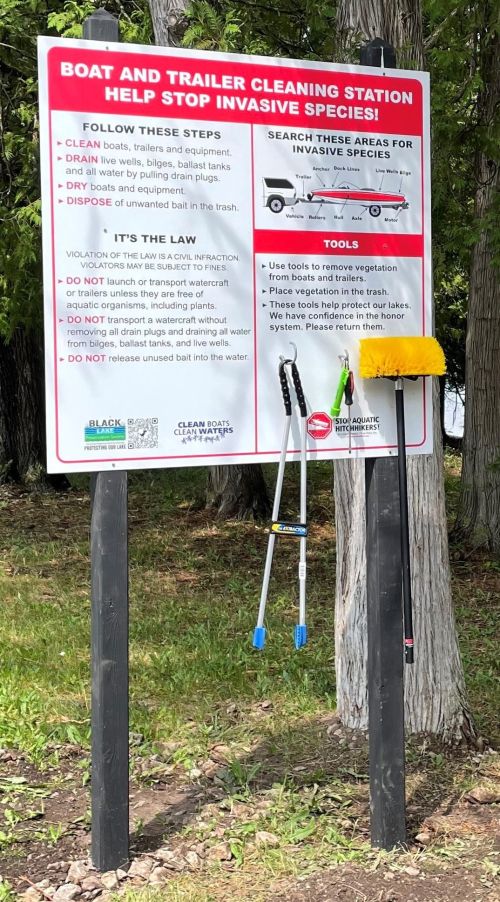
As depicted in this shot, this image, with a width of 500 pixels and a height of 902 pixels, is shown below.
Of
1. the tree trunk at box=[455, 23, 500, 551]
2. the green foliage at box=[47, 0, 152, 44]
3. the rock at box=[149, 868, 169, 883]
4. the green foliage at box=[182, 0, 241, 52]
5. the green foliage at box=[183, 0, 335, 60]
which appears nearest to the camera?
the rock at box=[149, 868, 169, 883]

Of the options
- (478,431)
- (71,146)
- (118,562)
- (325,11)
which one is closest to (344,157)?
(71,146)

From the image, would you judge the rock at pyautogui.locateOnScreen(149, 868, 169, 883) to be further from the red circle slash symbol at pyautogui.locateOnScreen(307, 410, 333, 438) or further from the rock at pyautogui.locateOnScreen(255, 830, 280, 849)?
the red circle slash symbol at pyautogui.locateOnScreen(307, 410, 333, 438)

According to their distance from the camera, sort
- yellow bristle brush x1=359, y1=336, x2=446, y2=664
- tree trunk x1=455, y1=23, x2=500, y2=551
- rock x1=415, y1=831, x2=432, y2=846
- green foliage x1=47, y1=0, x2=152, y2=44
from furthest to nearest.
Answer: tree trunk x1=455, y1=23, x2=500, y2=551 → green foliage x1=47, y1=0, x2=152, y2=44 → rock x1=415, y1=831, x2=432, y2=846 → yellow bristle brush x1=359, y1=336, x2=446, y2=664

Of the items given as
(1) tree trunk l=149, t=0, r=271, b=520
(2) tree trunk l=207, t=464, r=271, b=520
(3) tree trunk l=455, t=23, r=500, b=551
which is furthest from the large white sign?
(2) tree trunk l=207, t=464, r=271, b=520

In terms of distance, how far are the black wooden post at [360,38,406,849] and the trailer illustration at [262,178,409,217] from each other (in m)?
0.47

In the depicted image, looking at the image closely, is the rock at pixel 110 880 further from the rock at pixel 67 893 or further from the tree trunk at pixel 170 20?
the tree trunk at pixel 170 20

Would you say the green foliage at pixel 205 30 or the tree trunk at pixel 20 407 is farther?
the tree trunk at pixel 20 407

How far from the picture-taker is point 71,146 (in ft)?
10.6

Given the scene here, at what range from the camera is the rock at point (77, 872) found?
3516mm

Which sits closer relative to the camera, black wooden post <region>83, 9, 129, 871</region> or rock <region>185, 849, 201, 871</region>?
black wooden post <region>83, 9, 129, 871</region>

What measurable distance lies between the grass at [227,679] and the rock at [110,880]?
12cm

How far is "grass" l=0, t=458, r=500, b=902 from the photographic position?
398 cm

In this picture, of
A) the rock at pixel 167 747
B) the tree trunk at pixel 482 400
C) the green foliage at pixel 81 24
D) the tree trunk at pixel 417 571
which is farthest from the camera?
the tree trunk at pixel 482 400

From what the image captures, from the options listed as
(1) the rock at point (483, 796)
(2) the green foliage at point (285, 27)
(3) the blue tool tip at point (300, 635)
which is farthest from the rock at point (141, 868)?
(2) the green foliage at point (285, 27)
